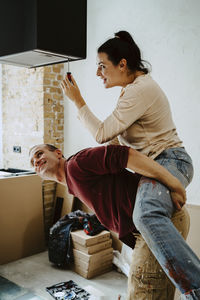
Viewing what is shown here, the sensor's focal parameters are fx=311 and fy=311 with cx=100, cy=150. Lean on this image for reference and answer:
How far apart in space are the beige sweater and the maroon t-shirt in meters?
0.17

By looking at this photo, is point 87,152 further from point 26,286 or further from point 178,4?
point 178,4

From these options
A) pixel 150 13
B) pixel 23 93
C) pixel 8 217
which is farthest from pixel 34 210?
pixel 150 13

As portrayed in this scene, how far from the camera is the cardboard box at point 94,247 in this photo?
120 inches

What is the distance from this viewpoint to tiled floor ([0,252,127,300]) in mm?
2697

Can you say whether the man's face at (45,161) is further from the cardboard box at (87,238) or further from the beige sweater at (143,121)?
the cardboard box at (87,238)

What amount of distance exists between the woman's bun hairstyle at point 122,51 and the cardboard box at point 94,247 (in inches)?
76.8

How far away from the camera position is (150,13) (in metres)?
3.16

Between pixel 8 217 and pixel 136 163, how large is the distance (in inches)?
94.7

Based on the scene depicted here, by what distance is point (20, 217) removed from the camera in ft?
11.5

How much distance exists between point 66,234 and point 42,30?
225 centimetres

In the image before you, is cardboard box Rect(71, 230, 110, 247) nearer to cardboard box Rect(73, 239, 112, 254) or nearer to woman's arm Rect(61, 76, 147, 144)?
cardboard box Rect(73, 239, 112, 254)

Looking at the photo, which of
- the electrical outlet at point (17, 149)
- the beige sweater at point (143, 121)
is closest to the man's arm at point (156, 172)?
the beige sweater at point (143, 121)

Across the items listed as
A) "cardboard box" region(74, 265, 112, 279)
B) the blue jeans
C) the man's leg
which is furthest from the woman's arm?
"cardboard box" region(74, 265, 112, 279)

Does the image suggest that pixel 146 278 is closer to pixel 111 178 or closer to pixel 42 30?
pixel 111 178
